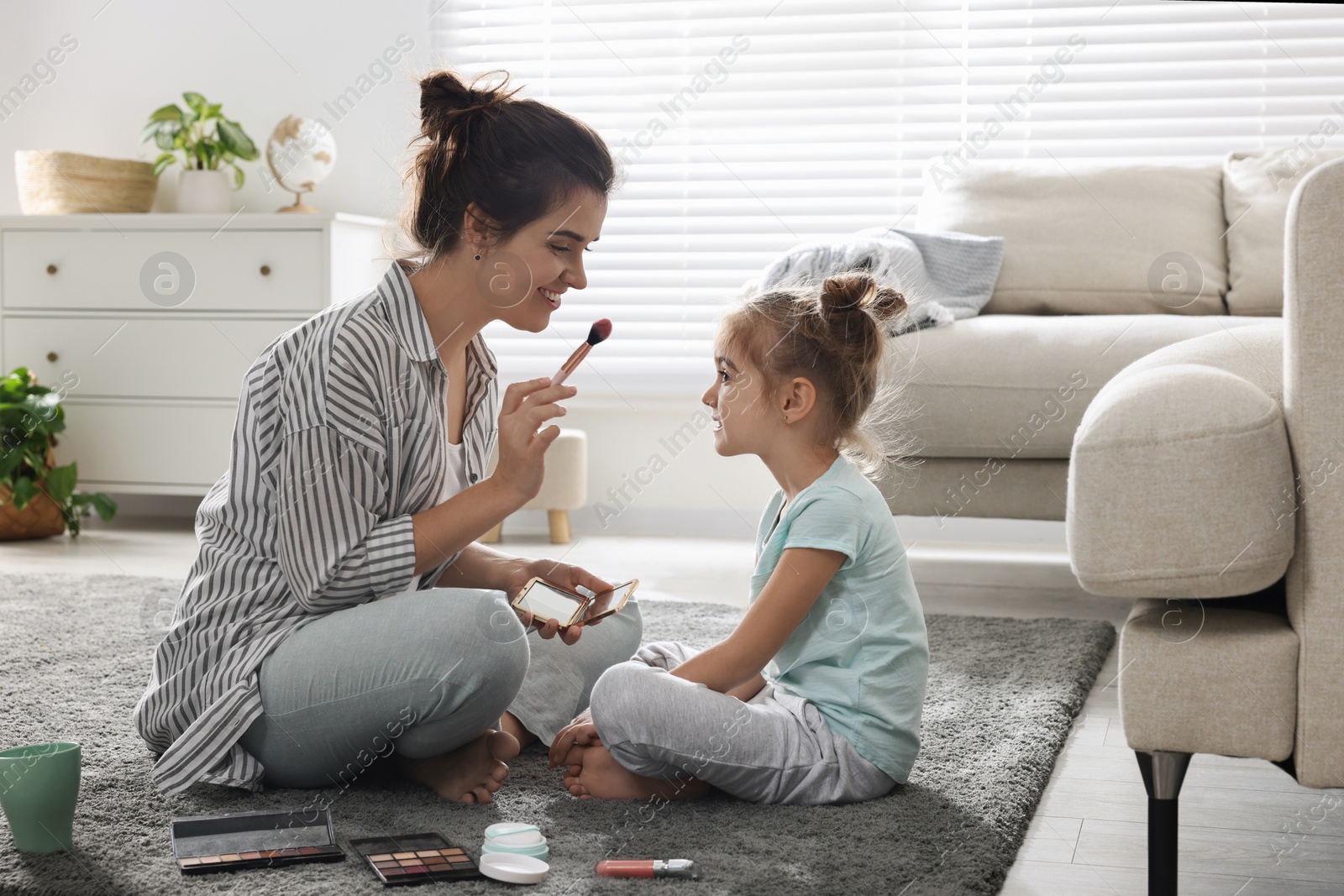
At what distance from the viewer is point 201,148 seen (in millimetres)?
3344

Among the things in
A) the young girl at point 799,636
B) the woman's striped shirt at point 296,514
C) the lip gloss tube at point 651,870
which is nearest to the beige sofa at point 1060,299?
the young girl at point 799,636

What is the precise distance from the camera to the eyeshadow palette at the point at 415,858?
3.36 ft

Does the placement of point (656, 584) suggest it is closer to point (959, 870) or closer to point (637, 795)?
point (637, 795)

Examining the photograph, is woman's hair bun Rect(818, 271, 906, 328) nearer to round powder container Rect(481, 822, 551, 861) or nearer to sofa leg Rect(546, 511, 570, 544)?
round powder container Rect(481, 822, 551, 861)

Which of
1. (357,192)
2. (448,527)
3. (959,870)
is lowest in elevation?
(959,870)

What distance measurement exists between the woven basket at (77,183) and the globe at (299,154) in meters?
0.38

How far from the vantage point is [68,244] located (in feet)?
10.5

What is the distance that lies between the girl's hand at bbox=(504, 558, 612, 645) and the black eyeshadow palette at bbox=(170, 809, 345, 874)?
0.94 feet

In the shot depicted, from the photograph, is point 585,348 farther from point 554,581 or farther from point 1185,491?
point 1185,491

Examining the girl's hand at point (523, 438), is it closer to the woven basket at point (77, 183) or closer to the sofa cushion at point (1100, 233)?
the sofa cushion at point (1100, 233)

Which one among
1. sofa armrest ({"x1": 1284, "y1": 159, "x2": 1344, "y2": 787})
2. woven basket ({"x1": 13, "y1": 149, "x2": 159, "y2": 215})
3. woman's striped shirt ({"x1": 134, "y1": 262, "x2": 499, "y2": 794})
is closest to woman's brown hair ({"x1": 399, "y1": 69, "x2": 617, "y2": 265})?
woman's striped shirt ({"x1": 134, "y1": 262, "x2": 499, "y2": 794})

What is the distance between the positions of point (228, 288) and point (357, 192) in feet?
1.82

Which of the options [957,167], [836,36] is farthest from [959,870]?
[836,36]

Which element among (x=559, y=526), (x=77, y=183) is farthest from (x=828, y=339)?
(x=77, y=183)
